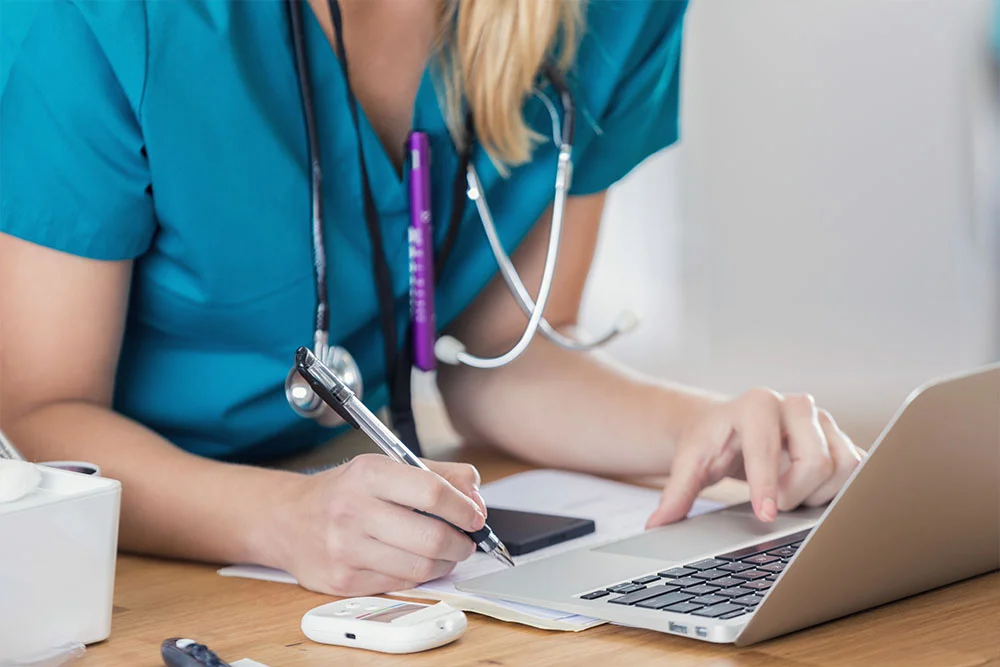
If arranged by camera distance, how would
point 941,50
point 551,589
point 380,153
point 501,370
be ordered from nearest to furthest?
point 551,589 → point 380,153 → point 501,370 → point 941,50

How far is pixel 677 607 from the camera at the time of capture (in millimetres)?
613

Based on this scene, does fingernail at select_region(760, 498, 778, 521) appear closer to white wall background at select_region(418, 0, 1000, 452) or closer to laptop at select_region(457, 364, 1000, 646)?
laptop at select_region(457, 364, 1000, 646)

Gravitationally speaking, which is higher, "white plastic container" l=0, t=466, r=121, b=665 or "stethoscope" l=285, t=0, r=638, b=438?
"stethoscope" l=285, t=0, r=638, b=438

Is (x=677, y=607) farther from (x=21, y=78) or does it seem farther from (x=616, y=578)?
(x=21, y=78)

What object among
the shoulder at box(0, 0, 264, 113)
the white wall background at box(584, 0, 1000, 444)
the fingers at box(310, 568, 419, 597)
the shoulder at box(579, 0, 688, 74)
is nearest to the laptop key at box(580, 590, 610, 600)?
the fingers at box(310, 568, 419, 597)

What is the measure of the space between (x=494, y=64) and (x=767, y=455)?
1.35ft

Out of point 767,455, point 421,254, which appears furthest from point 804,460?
point 421,254

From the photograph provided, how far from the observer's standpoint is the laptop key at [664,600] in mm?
619

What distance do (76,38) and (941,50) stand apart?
8.71 ft

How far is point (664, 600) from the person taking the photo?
63cm

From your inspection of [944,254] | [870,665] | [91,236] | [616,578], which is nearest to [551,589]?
[616,578]

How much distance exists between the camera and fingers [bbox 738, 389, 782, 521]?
0.79 m

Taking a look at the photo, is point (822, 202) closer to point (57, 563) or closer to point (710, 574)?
point (710, 574)

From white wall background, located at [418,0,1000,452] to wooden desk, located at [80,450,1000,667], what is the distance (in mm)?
2441
